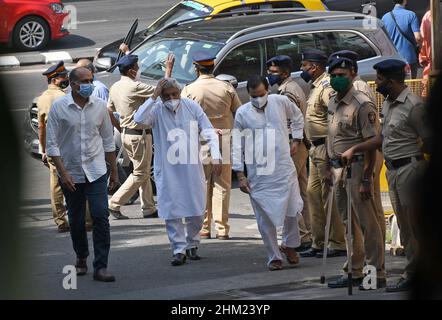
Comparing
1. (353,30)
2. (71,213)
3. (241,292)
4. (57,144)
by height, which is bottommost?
(241,292)

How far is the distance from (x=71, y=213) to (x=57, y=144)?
0.59 meters

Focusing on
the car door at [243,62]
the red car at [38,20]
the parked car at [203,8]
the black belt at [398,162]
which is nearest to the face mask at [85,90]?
the black belt at [398,162]

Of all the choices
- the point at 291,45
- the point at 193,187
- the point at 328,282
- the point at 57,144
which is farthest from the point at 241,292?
the point at 291,45

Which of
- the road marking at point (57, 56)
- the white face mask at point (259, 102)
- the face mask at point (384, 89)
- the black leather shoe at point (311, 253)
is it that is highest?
the face mask at point (384, 89)

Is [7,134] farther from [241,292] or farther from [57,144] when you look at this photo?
[57,144]

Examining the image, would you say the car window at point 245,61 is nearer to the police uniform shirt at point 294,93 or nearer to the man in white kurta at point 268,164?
the police uniform shirt at point 294,93

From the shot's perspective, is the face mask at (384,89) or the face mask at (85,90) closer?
the face mask at (384,89)

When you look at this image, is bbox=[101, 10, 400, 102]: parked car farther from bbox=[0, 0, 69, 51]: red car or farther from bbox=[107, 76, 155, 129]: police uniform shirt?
bbox=[0, 0, 69, 51]: red car

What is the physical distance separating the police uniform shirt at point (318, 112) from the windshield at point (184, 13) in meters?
6.71

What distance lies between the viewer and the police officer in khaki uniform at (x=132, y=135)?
988cm

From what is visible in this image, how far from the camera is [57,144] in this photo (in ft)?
25.4

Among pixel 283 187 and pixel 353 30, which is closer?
pixel 283 187

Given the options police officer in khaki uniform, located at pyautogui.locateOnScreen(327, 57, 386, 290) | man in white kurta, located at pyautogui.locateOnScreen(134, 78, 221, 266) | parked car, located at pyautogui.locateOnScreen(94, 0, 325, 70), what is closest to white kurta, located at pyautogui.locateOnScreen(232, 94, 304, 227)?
man in white kurta, located at pyautogui.locateOnScreen(134, 78, 221, 266)

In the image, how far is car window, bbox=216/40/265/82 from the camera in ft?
37.6
